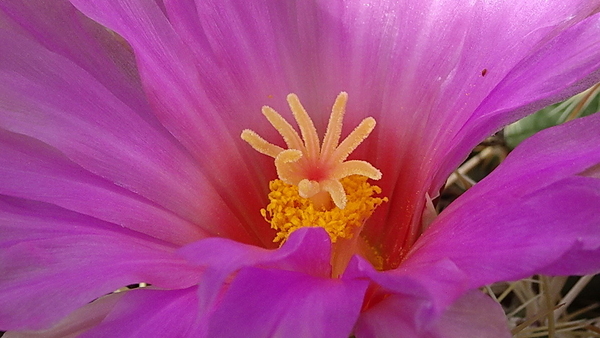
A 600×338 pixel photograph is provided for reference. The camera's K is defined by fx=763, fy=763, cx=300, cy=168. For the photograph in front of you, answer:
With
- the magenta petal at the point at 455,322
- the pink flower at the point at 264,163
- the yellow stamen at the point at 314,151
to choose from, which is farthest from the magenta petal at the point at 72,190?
the magenta petal at the point at 455,322

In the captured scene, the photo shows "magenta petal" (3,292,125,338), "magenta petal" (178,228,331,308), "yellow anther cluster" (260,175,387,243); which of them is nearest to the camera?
"magenta petal" (178,228,331,308)

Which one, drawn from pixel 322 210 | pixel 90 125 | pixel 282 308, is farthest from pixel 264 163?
pixel 282 308

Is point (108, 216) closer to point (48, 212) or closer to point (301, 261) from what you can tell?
point (48, 212)

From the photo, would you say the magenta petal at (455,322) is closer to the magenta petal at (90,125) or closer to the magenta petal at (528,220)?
the magenta petal at (528,220)

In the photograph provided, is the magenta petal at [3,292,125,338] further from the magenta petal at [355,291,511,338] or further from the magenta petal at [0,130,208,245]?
the magenta petal at [355,291,511,338]

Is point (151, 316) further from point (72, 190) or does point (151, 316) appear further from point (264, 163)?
point (264, 163)

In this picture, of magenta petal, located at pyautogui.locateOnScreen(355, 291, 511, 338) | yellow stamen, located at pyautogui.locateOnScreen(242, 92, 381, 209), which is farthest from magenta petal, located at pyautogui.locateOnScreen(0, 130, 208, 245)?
magenta petal, located at pyautogui.locateOnScreen(355, 291, 511, 338)

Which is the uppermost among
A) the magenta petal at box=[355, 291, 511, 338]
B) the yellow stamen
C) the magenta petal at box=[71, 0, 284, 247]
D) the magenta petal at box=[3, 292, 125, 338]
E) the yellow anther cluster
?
the magenta petal at box=[71, 0, 284, 247]

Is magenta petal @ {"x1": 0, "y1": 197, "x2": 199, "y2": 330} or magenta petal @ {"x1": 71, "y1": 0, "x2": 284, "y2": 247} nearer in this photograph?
magenta petal @ {"x1": 0, "y1": 197, "x2": 199, "y2": 330}
